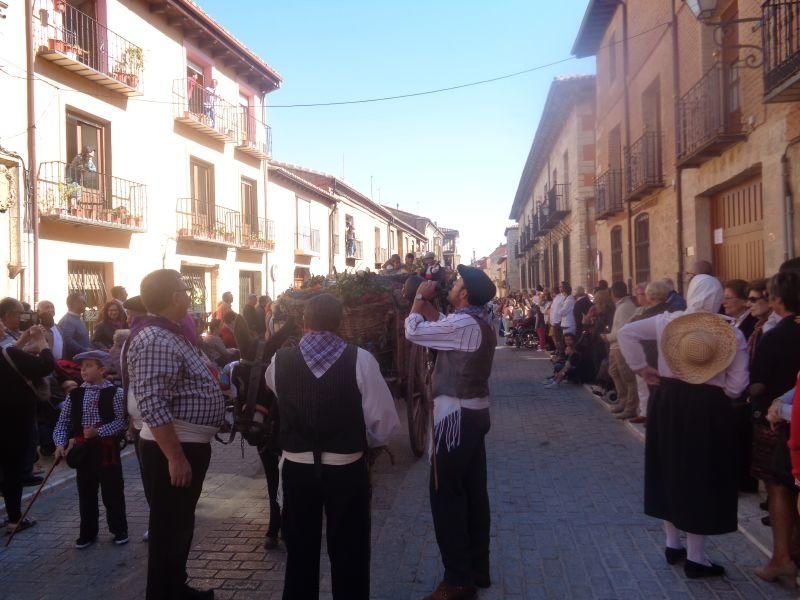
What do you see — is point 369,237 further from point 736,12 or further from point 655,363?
point 655,363

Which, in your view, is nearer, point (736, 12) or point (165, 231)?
point (736, 12)

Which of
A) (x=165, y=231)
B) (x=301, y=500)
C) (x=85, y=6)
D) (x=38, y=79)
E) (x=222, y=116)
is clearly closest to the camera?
(x=301, y=500)

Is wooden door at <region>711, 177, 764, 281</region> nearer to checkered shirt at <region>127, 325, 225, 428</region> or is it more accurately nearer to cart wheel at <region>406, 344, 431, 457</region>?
cart wheel at <region>406, 344, 431, 457</region>

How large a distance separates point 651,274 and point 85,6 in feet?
44.2

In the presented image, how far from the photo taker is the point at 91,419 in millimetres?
4949

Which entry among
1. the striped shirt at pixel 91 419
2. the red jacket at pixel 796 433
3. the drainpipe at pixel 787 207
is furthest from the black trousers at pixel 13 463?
the drainpipe at pixel 787 207

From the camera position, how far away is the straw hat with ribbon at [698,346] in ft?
13.1

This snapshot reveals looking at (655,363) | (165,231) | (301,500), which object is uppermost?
(165,231)

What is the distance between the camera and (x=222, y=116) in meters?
20.0

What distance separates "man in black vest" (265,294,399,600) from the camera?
325 centimetres

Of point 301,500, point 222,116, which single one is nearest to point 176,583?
point 301,500

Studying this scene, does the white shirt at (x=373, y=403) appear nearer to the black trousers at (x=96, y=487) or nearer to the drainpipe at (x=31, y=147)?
the black trousers at (x=96, y=487)

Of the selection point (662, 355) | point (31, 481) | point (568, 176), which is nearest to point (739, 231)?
point (662, 355)

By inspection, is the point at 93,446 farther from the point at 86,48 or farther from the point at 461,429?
the point at 86,48
